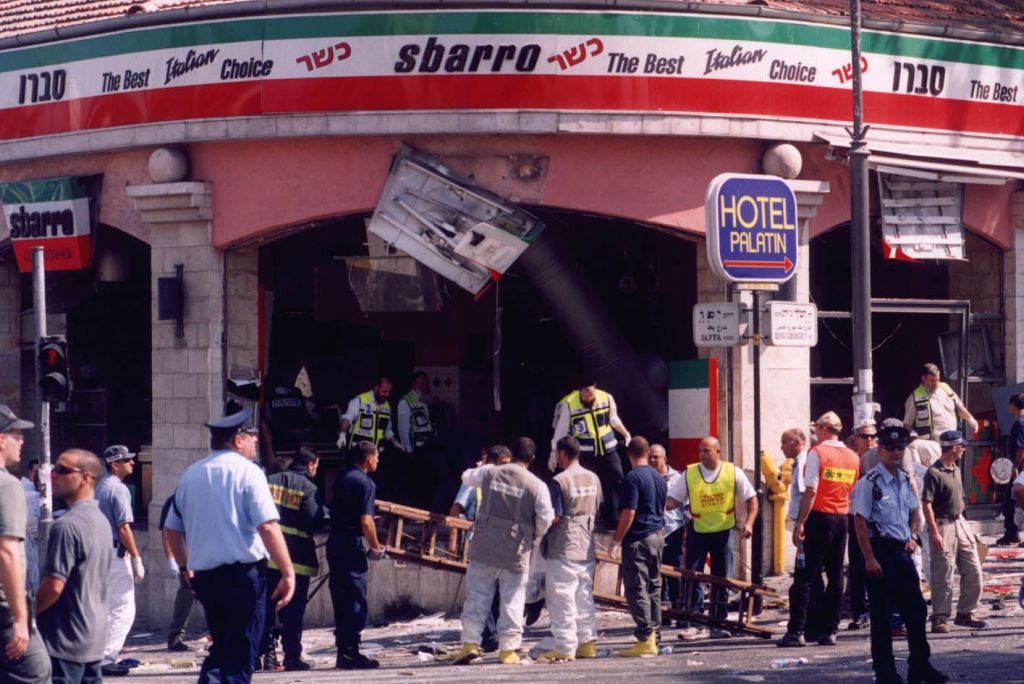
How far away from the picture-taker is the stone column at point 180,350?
57.2 ft

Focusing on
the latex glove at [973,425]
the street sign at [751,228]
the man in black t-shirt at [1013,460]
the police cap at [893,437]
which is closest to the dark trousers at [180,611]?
the street sign at [751,228]

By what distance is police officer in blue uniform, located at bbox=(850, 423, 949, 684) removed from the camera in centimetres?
1091

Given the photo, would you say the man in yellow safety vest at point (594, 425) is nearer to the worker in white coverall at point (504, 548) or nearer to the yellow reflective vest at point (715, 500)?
the yellow reflective vest at point (715, 500)

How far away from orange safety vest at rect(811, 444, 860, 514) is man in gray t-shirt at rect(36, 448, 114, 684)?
6.43m

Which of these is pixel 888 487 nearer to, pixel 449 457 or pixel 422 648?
pixel 422 648

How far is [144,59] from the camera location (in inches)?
693

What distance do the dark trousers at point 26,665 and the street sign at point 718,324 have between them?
795cm

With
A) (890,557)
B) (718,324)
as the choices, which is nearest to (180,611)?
(718,324)

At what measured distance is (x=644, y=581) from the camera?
530 inches

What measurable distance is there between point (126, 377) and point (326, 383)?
A: 2687 mm

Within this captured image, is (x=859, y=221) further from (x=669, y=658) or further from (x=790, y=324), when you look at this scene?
(x=669, y=658)

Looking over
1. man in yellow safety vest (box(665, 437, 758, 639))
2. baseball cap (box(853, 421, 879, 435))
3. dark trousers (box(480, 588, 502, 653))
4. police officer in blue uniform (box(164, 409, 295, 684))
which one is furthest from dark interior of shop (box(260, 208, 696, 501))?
police officer in blue uniform (box(164, 409, 295, 684))

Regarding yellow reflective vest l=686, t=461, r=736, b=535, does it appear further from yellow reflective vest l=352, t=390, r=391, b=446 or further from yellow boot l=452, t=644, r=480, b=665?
yellow reflective vest l=352, t=390, r=391, b=446

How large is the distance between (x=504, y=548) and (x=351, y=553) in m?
1.28
